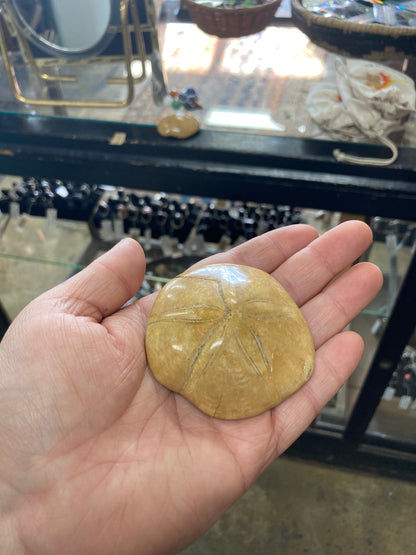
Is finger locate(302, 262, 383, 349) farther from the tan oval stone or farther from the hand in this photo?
the tan oval stone

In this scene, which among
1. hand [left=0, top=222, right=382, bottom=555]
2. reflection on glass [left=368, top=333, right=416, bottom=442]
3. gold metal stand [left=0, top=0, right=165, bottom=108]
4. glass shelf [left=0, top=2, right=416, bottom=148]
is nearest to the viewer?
hand [left=0, top=222, right=382, bottom=555]

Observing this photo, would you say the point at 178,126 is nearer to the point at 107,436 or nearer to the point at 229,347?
the point at 229,347

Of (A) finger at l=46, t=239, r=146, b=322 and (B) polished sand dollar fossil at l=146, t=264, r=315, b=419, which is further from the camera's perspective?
(A) finger at l=46, t=239, r=146, b=322

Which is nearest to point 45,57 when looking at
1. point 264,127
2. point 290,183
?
point 264,127

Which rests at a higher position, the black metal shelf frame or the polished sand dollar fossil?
the black metal shelf frame

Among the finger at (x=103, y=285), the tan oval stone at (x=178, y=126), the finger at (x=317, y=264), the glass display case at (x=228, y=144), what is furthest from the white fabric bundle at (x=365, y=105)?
the finger at (x=103, y=285)

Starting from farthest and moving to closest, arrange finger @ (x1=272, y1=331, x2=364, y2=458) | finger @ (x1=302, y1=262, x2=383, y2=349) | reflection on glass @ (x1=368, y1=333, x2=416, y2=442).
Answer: reflection on glass @ (x1=368, y1=333, x2=416, y2=442) < finger @ (x1=302, y1=262, x2=383, y2=349) < finger @ (x1=272, y1=331, x2=364, y2=458)

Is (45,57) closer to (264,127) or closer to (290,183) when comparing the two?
(264,127)

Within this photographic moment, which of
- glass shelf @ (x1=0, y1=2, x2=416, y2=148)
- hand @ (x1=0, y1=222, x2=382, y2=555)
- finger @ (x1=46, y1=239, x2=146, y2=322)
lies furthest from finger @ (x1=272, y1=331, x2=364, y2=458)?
glass shelf @ (x1=0, y1=2, x2=416, y2=148)
